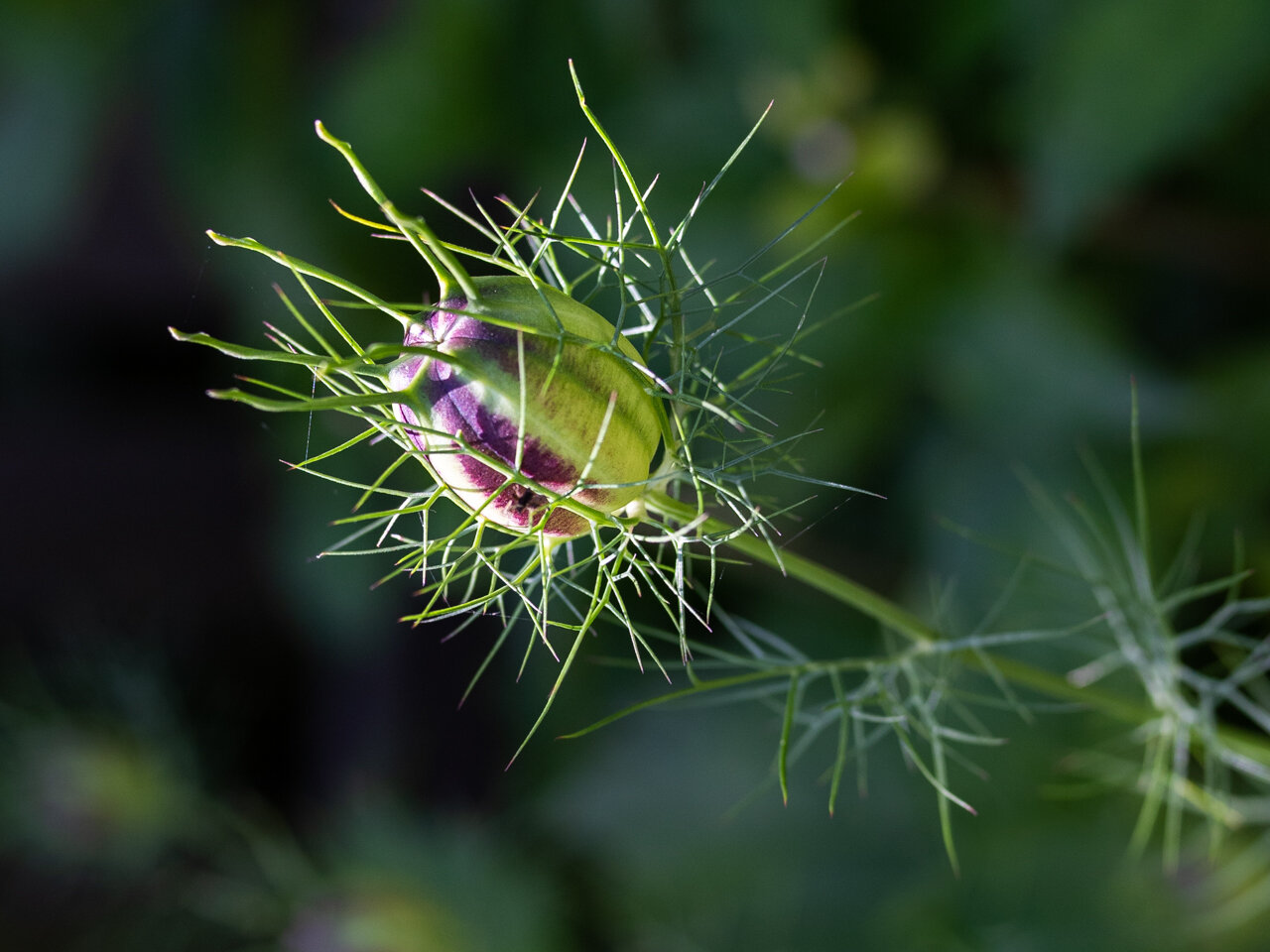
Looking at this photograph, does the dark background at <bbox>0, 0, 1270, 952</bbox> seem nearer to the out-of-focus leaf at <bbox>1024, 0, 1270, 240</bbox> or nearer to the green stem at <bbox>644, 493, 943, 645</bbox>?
the out-of-focus leaf at <bbox>1024, 0, 1270, 240</bbox>

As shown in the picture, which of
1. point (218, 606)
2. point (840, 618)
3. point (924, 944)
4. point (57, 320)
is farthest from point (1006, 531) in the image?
point (57, 320)

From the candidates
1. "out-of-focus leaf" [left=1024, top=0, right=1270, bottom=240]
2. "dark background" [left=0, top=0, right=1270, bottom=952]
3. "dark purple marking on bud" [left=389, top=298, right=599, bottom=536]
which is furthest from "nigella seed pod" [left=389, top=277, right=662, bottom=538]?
"out-of-focus leaf" [left=1024, top=0, right=1270, bottom=240]

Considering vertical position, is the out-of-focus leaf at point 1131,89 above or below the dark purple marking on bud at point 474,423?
above

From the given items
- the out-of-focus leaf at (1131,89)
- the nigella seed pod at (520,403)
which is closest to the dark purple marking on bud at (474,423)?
the nigella seed pod at (520,403)

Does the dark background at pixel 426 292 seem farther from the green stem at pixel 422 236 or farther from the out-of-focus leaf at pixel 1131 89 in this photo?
the green stem at pixel 422 236

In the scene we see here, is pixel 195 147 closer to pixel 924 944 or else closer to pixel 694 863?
pixel 694 863

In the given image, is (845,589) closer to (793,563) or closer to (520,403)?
(793,563)
